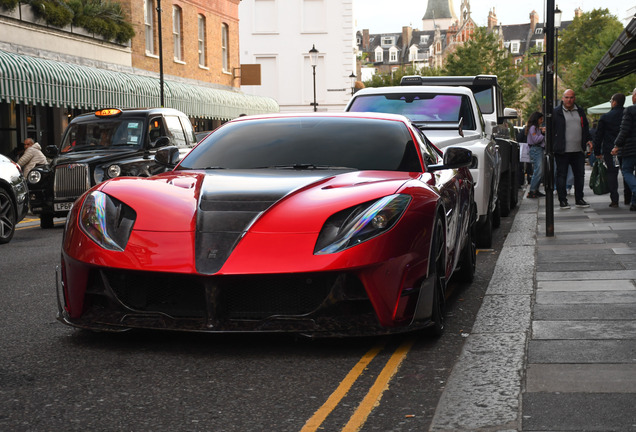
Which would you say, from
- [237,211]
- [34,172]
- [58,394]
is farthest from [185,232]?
[34,172]

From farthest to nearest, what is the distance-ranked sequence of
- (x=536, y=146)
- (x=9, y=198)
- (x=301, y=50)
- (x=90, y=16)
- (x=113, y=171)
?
(x=301, y=50) → (x=90, y=16) → (x=536, y=146) → (x=113, y=171) → (x=9, y=198)

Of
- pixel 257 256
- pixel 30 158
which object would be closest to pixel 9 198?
pixel 30 158

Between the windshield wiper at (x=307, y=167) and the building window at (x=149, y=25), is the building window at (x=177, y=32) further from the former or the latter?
the windshield wiper at (x=307, y=167)

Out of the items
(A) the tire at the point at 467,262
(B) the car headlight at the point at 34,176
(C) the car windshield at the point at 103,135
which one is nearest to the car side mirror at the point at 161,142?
(C) the car windshield at the point at 103,135

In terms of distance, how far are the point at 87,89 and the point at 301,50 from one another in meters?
37.3

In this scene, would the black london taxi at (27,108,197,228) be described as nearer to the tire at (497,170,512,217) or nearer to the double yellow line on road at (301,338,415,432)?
the tire at (497,170,512,217)

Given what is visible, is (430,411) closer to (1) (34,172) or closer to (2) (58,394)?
(2) (58,394)

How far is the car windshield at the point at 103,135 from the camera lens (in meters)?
15.9

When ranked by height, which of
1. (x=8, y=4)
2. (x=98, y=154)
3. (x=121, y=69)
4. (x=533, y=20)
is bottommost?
(x=98, y=154)

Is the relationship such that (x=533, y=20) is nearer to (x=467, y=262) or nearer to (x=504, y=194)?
(x=504, y=194)

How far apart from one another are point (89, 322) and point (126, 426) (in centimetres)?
148

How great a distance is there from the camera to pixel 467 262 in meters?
7.83

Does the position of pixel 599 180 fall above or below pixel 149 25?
below

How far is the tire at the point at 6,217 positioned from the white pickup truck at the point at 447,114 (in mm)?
4415
